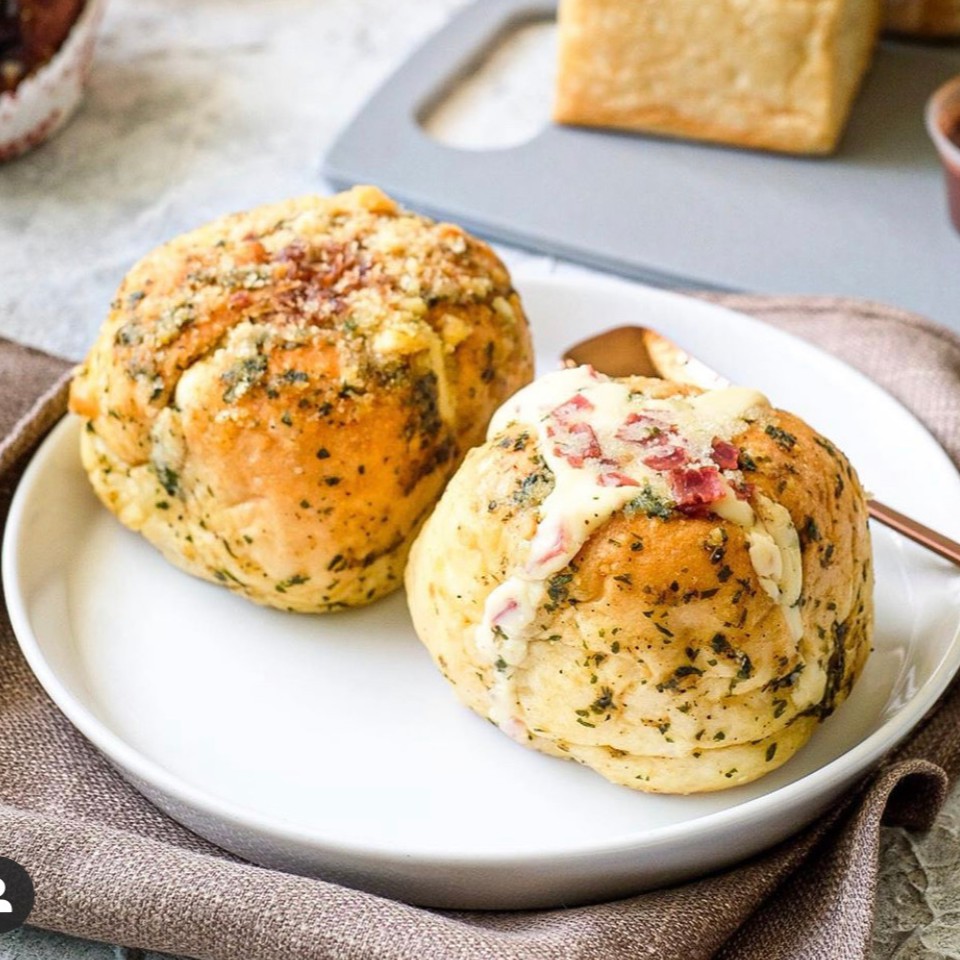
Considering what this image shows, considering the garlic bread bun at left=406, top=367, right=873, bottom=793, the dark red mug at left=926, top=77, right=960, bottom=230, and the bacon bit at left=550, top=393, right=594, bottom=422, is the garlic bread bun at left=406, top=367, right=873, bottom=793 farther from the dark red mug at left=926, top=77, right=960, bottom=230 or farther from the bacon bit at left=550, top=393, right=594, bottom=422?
the dark red mug at left=926, top=77, right=960, bottom=230

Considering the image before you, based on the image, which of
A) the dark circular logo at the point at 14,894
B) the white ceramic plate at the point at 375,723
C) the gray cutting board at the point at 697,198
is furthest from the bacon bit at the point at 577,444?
the gray cutting board at the point at 697,198

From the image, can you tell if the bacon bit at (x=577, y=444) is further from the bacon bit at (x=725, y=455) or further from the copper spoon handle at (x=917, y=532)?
the copper spoon handle at (x=917, y=532)

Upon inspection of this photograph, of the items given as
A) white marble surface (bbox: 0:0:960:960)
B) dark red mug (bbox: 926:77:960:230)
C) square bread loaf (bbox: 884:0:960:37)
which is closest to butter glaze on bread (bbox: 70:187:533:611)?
white marble surface (bbox: 0:0:960:960)

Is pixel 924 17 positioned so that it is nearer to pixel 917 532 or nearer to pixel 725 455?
pixel 917 532

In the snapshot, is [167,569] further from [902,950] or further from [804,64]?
[804,64]

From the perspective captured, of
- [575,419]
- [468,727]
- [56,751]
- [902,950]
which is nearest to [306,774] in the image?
[468,727]
